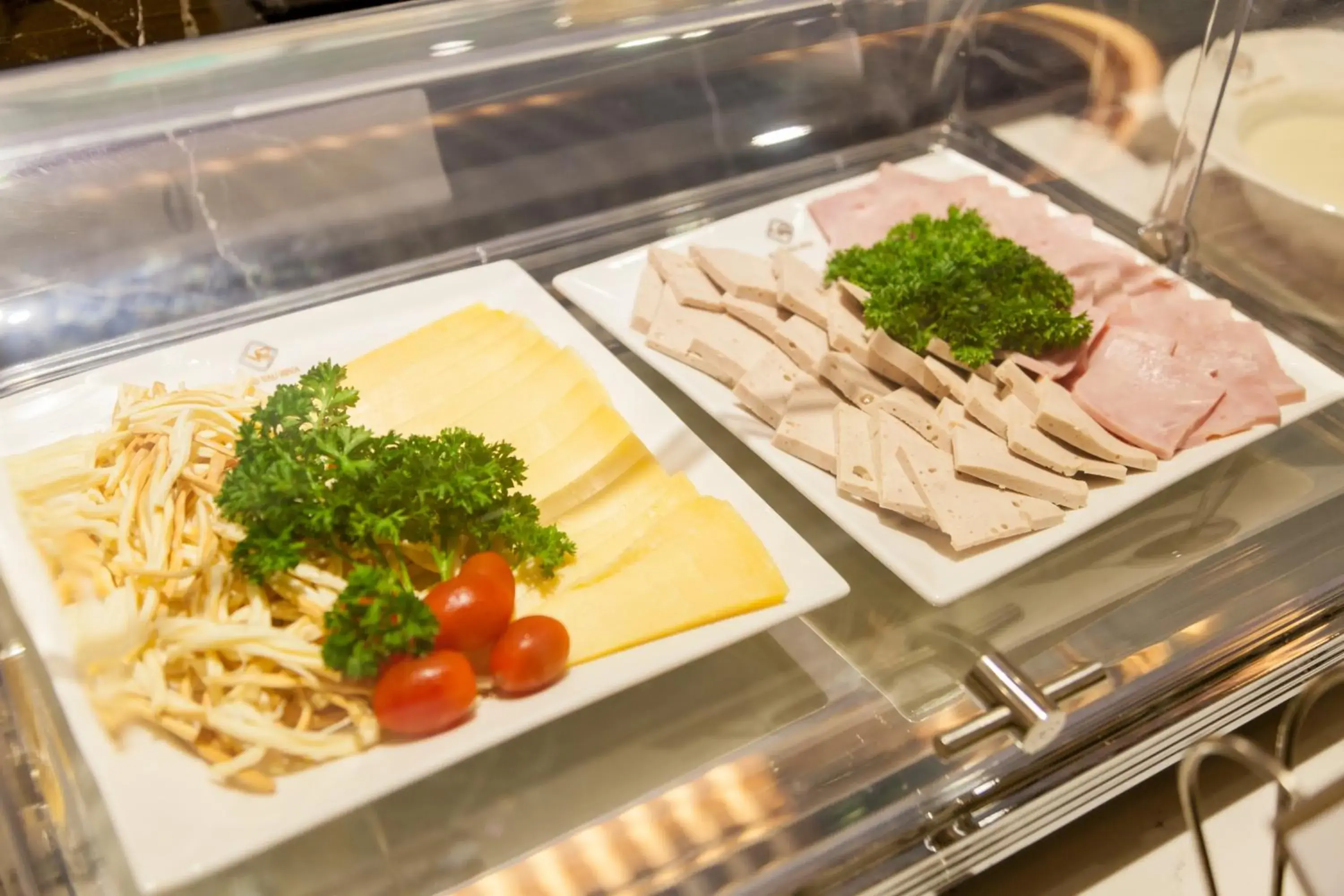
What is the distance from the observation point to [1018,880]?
4.33ft

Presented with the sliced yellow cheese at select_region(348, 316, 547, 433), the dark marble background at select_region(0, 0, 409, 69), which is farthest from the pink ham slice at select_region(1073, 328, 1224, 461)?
the dark marble background at select_region(0, 0, 409, 69)

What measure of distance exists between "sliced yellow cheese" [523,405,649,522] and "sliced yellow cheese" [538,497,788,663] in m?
0.12

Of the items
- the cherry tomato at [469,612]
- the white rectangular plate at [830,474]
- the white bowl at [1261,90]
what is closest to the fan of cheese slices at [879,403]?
the white rectangular plate at [830,474]

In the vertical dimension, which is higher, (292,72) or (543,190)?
(292,72)

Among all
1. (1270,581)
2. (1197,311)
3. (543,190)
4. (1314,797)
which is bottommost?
(1270,581)

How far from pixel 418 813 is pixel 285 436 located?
481mm

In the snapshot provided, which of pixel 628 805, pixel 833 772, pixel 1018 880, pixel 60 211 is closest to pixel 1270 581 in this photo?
pixel 1018 880

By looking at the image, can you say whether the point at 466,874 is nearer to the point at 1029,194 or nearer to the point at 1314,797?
the point at 1314,797

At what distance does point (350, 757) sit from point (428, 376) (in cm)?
64

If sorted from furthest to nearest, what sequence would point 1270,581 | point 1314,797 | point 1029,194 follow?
1. point 1029,194
2. point 1270,581
3. point 1314,797

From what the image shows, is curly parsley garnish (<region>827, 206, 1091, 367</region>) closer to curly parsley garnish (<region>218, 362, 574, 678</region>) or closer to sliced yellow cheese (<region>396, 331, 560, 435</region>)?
sliced yellow cheese (<region>396, 331, 560, 435</region>)

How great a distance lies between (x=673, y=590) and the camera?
125cm

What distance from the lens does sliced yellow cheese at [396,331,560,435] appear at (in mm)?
1479

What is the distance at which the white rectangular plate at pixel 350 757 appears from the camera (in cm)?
100
